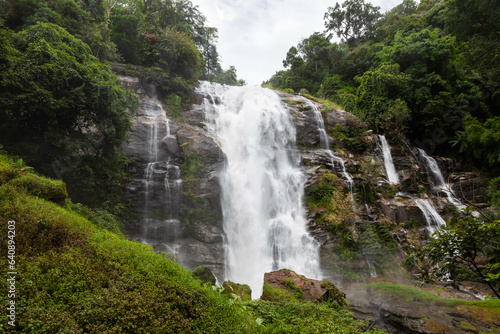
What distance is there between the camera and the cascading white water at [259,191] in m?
12.9

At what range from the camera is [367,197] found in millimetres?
15672

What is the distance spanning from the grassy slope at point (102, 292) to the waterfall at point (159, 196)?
308 inches

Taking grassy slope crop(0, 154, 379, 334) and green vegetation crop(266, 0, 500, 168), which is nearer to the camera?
grassy slope crop(0, 154, 379, 334)

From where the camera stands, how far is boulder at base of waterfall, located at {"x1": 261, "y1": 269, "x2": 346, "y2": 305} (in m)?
7.54

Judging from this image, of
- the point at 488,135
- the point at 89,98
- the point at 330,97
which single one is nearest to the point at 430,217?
the point at 488,135

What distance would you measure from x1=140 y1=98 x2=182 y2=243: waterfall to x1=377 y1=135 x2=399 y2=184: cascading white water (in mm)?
14442

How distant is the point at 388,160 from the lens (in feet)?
61.6

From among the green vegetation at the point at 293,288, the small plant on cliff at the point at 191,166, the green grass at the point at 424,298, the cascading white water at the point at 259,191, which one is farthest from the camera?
the small plant on cliff at the point at 191,166

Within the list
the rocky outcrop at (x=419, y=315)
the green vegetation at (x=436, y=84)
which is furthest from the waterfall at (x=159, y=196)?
the green vegetation at (x=436, y=84)

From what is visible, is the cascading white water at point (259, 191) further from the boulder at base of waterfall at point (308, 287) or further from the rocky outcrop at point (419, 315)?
the rocky outcrop at point (419, 315)

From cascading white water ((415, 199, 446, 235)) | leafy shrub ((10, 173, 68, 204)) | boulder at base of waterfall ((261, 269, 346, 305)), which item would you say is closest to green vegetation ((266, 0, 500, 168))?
cascading white water ((415, 199, 446, 235))

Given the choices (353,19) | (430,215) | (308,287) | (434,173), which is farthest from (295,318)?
(353,19)

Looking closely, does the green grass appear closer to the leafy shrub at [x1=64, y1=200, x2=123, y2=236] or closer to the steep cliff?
the steep cliff

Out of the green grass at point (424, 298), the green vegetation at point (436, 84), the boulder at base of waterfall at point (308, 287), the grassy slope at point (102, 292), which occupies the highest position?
the green vegetation at point (436, 84)
